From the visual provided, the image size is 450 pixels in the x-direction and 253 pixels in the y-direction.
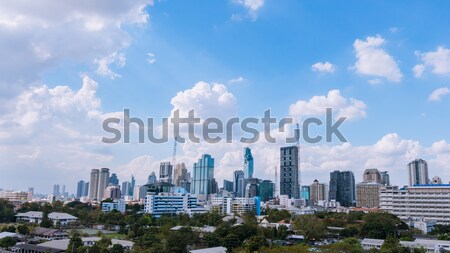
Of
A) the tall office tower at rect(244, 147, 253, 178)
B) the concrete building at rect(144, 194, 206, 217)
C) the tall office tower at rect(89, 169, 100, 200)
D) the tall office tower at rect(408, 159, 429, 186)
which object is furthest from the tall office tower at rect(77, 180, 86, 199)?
the tall office tower at rect(408, 159, 429, 186)

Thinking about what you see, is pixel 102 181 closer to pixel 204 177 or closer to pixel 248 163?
pixel 204 177

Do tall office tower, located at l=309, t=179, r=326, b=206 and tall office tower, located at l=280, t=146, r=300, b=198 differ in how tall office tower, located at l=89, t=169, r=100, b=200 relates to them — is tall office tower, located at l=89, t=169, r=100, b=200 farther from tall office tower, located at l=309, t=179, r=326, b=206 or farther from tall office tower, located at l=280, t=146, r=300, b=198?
tall office tower, located at l=309, t=179, r=326, b=206

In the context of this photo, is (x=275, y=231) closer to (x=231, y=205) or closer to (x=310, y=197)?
(x=231, y=205)

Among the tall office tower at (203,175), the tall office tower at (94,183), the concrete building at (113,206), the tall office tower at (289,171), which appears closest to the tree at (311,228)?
the concrete building at (113,206)

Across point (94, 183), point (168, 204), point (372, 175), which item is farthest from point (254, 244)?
point (94, 183)

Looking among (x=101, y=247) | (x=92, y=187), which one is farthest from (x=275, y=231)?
(x=92, y=187)

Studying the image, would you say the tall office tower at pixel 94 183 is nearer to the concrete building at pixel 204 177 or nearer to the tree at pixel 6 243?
the concrete building at pixel 204 177

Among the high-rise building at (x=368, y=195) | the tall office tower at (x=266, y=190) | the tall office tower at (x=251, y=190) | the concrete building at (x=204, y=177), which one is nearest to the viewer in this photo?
the high-rise building at (x=368, y=195)
